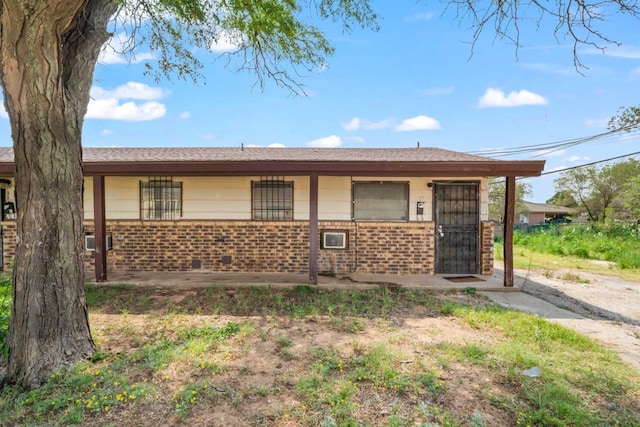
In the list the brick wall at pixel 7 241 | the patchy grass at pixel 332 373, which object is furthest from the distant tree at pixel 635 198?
the brick wall at pixel 7 241

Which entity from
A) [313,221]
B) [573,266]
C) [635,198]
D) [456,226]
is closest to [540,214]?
[635,198]

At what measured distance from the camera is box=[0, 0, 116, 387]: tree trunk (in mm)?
2672

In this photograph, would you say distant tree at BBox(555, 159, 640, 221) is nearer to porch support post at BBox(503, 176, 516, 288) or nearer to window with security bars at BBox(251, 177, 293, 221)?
porch support post at BBox(503, 176, 516, 288)

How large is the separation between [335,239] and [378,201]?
128 cm

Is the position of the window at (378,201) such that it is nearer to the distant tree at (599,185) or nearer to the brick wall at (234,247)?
the brick wall at (234,247)

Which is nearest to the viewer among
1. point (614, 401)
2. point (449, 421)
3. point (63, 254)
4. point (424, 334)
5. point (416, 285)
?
point (449, 421)

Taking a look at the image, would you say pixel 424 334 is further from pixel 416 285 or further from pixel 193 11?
pixel 193 11

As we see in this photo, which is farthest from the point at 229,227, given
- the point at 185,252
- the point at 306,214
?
the point at 306,214

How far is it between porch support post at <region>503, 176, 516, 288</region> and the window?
1.97 metres

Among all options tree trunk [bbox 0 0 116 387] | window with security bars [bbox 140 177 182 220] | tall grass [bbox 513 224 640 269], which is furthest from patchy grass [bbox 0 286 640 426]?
tall grass [bbox 513 224 640 269]

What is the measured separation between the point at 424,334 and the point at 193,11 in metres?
5.41

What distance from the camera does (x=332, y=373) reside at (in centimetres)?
287

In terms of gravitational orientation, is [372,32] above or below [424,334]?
above

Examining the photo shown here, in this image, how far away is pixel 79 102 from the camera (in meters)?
3.07
